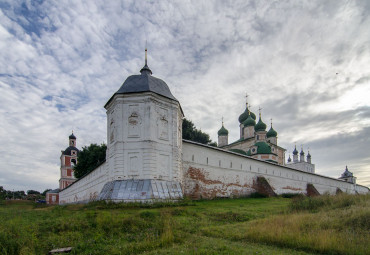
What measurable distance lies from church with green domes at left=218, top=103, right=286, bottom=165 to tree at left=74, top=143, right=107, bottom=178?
55.7 feet

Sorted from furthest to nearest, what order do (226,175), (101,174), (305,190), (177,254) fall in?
(305,190) < (226,175) < (101,174) < (177,254)

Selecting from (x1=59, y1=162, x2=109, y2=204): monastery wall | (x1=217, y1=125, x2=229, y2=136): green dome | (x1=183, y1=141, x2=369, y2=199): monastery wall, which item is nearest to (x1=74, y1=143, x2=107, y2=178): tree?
(x1=59, y1=162, x2=109, y2=204): monastery wall

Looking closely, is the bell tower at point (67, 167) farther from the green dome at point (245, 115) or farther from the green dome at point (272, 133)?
the green dome at point (272, 133)

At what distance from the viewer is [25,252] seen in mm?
5480

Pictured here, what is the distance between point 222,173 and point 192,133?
12.9 metres

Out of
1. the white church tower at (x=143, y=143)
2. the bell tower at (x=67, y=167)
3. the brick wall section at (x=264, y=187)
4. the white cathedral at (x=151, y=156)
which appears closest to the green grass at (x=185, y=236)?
the white church tower at (x=143, y=143)

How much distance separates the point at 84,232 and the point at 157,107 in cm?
872

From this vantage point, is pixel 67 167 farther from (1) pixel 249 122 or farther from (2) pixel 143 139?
(2) pixel 143 139

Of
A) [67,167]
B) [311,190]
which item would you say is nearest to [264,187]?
[311,190]

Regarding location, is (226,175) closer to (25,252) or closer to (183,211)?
(183,211)

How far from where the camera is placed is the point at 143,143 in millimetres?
13992

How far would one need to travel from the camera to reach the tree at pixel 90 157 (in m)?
30.3

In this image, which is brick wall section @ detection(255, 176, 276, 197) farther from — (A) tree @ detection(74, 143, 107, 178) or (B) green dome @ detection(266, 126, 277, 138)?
(B) green dome @ detection(266, 126, 277, 138)

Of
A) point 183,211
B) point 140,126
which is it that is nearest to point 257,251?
point 183,211
